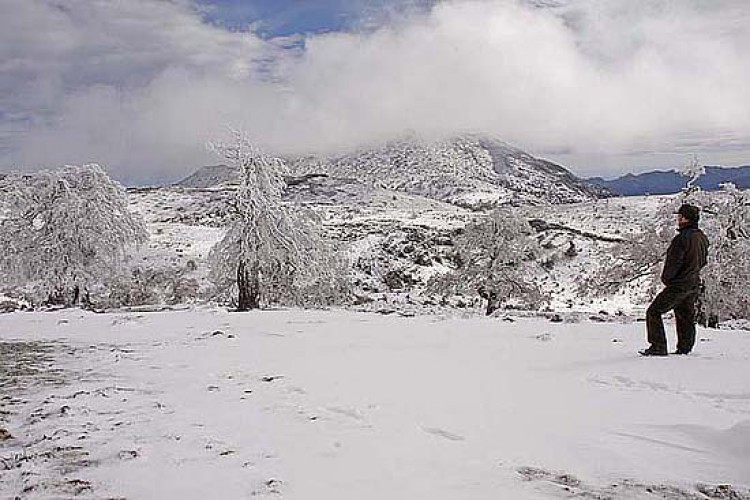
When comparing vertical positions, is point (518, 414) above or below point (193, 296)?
above

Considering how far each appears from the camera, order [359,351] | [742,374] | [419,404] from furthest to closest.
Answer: [359,351] < [742,374] < [419,404]

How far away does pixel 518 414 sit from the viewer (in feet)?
19.6

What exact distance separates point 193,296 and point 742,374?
33218mm

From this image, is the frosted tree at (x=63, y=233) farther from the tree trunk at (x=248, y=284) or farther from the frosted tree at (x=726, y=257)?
the frosted tree at (x=726, y=257)

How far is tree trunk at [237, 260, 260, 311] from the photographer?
2519 cm

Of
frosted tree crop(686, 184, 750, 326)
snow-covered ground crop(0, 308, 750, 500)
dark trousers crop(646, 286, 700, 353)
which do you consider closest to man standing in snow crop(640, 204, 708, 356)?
dark trousers crop(646, 286, 700, 353)

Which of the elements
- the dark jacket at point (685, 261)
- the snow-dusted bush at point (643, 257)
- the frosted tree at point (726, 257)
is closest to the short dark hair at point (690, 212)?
the dark jacket at point (685, 261)

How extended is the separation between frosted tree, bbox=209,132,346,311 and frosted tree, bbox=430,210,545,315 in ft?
32.7

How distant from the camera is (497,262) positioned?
114 feet

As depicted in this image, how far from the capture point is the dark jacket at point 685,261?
8781mm

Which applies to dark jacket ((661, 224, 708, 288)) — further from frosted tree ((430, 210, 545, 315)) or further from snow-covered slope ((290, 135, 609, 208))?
snow-covered slope ((290, 135, 609, 208))

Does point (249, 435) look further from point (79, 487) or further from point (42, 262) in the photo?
point (42, 262)

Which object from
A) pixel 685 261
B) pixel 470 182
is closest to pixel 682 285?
pixel 685 261

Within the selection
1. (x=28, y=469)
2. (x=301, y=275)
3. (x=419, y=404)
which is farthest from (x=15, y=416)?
(x=301, y=275)
